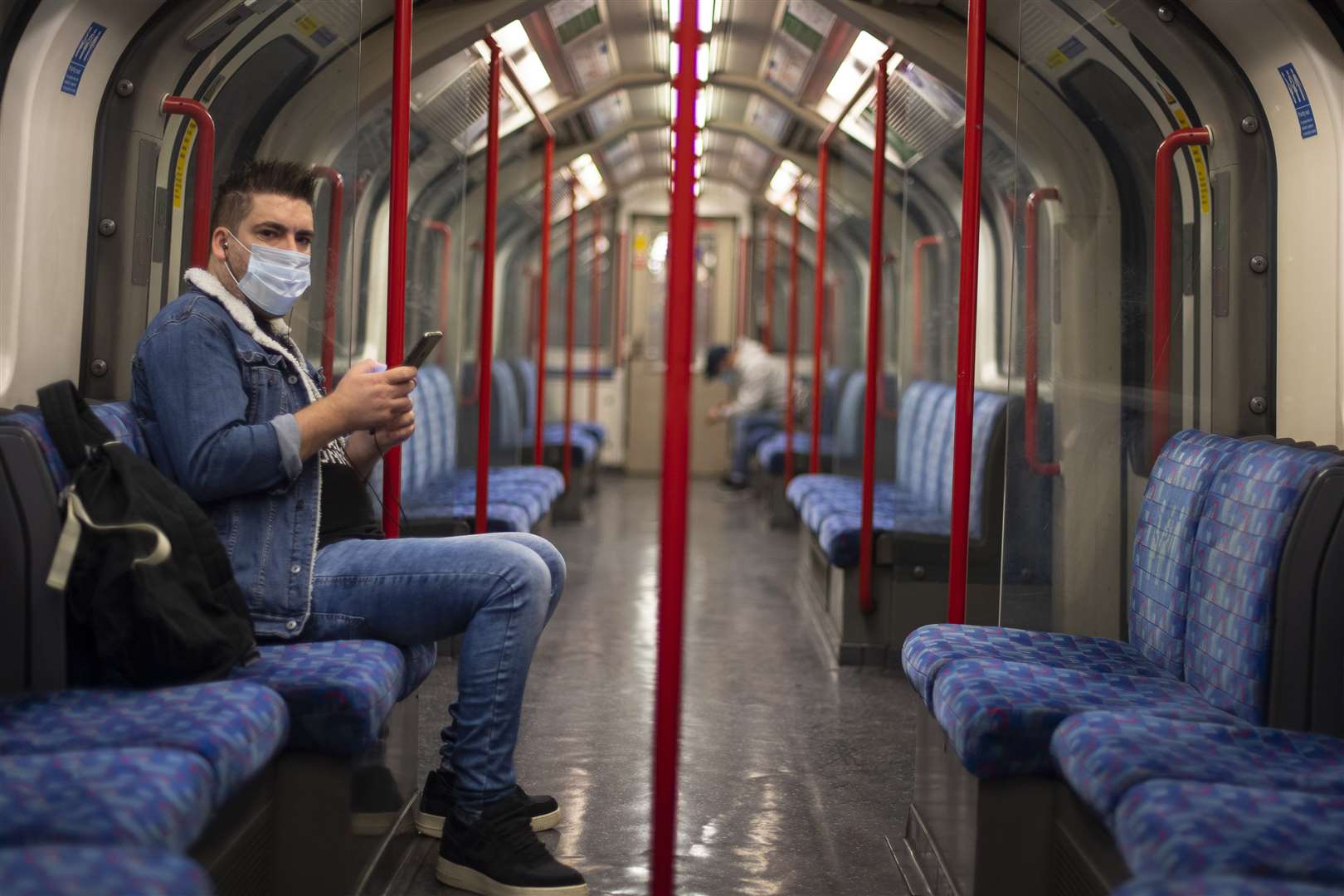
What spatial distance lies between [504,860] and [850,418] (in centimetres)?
488

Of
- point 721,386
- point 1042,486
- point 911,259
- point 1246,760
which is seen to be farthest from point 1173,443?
point 721,386

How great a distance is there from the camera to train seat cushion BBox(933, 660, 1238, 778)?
2357 mm

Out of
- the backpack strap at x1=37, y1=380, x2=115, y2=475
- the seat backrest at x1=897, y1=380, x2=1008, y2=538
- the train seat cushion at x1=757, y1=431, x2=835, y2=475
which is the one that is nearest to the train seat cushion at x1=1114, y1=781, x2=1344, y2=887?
the backpack strap at x1=37, y1=380, x2=115, y2=475

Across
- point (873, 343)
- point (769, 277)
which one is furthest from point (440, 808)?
point (769, 277)

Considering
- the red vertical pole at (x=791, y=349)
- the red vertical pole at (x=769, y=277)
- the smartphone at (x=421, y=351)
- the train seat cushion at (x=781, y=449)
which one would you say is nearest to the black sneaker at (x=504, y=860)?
the smartphone at (x=421, y=351)

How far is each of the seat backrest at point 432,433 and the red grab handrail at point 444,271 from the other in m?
0.45

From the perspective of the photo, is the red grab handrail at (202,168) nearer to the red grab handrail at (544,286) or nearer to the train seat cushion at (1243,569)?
the train seat cushion at (1243,569)

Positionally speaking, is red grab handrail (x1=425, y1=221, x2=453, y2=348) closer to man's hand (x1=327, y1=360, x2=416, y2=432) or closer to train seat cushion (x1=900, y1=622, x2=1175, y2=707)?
man's hand (x1=327, y1=360, x2=416, y2=432)

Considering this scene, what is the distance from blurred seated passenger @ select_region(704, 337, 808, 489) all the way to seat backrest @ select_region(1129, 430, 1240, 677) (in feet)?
25.0

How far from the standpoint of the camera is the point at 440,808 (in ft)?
9.74

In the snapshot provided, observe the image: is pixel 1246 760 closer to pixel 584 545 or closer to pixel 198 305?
pixel 198 305

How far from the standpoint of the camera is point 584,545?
26.2ft

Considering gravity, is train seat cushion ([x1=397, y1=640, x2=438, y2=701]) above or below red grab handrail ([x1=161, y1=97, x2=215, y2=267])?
below

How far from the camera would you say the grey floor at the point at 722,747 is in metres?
2.87
